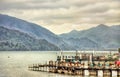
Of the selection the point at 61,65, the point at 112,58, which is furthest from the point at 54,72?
the point at 112,58

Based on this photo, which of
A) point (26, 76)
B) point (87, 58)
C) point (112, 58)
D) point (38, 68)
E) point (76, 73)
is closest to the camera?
point (76, 73)

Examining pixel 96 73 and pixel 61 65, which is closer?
pixel 96 73

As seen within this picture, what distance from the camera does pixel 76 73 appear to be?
4653 inches

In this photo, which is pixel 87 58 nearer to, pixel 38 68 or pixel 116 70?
pixel 38 68

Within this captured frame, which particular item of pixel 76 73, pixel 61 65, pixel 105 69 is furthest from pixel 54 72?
pixel 105 69

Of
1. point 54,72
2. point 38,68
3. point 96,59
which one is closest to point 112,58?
point 96,59

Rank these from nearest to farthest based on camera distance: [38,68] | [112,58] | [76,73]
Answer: [76,73], [38,68], [112,58]

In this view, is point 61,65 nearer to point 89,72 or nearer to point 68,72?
point 68,72

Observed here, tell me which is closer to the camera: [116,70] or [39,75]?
[116,70]

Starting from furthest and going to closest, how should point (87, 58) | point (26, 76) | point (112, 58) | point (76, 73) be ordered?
point (87, 58) → point (112, 58) → point (26, 76) → point (76, 73)

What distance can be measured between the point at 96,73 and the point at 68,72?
1228 cm

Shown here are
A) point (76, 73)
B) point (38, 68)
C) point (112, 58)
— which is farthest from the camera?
point (112, 58)

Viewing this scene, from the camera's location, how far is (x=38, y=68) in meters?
152

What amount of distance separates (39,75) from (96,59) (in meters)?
56.5
